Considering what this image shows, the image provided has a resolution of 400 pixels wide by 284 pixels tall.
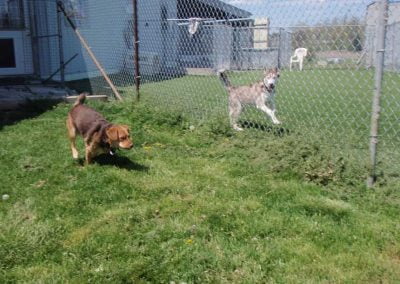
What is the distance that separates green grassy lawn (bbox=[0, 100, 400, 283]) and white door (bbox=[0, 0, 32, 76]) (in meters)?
6.29

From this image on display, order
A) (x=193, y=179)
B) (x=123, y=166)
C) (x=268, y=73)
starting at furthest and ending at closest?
(x=268, y=73) → (x=123, y=166) → (x=193, y=179)

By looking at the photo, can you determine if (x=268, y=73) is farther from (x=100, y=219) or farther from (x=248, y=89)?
(x=100, y=219)

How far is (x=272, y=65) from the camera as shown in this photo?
6.30 metres

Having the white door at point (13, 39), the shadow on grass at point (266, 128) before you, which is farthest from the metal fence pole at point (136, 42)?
the white door at point (13, 39)

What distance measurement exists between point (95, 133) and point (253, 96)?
2.98 meters

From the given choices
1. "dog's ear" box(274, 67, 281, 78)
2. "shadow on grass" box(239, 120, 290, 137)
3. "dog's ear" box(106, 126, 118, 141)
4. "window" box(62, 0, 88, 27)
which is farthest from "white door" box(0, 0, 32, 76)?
"dog's ear" box(106, 126, 118, 141)

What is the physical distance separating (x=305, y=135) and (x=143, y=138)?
2118 mm

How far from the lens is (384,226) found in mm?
3281

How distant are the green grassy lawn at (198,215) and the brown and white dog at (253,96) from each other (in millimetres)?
1080

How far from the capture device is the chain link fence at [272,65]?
13.9 ft

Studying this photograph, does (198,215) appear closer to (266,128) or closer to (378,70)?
(378,70)

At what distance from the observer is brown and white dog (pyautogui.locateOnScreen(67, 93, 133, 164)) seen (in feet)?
14.3

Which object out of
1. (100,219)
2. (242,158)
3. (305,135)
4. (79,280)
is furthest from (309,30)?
(79,280)

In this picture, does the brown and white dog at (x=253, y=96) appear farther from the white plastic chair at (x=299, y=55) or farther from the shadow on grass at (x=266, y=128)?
the white plastic chair at (x=299, y=55)
